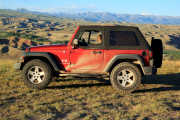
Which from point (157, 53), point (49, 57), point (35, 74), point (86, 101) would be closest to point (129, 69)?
point (157, 53)

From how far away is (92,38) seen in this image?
20.6ft

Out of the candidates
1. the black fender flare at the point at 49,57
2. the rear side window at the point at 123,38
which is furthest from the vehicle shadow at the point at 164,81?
the black fender flare at the point at 49,57

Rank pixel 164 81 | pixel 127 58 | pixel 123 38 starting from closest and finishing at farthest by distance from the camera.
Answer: pixel 127 58
pixel 123 38
pixel 164 81

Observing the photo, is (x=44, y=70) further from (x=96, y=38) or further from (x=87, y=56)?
(x=96, y=38)

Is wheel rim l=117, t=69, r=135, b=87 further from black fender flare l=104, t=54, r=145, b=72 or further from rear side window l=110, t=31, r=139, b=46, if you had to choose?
rear side window l=110, t=31, r=139, b=46

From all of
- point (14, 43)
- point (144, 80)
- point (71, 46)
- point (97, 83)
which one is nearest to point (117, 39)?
point (71, 46)

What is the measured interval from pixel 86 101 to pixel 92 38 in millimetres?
1816

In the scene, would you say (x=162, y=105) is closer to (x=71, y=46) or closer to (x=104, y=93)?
(x=104, y=93)


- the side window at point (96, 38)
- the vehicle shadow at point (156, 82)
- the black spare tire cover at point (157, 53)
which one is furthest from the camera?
the vehicle shadow at point (156, 82)

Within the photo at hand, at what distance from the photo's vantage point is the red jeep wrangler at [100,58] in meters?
6.29

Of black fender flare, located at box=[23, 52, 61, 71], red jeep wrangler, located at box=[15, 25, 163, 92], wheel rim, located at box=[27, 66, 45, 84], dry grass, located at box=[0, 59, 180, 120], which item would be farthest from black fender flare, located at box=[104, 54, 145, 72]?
wheel rim, located at box=[27, 66, 45, 84]

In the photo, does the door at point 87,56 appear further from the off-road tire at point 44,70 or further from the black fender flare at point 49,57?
the off-road tire at point 44,70

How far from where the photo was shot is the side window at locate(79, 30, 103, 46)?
21.0 feet

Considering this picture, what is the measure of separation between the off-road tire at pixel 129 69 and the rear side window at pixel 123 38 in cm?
59
